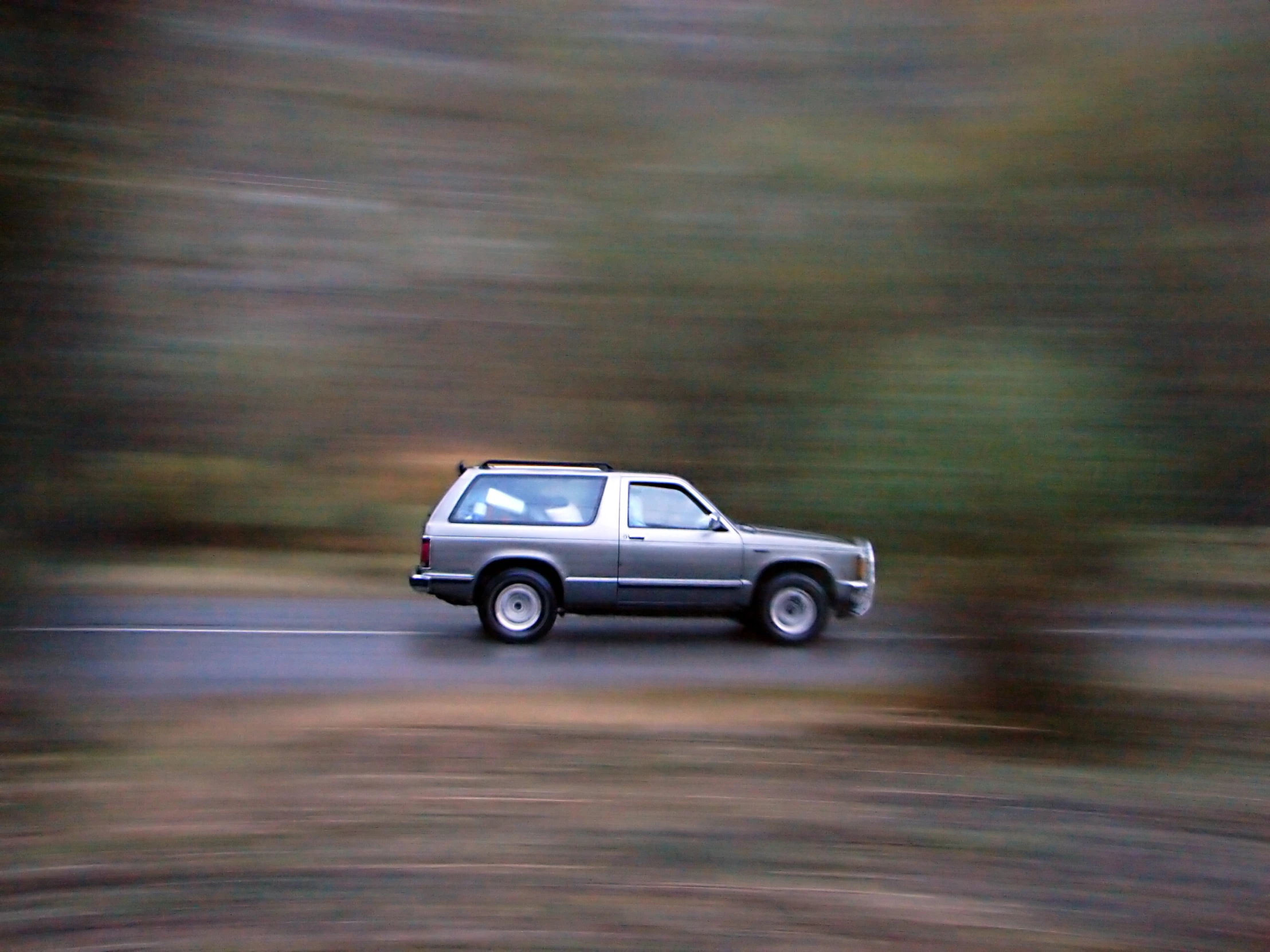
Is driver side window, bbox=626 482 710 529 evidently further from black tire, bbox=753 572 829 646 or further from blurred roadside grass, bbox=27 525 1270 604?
blurred roadside grass, bbox=27 525 1270 604

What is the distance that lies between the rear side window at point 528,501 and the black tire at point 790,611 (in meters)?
1.71

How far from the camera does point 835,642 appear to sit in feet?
31.5

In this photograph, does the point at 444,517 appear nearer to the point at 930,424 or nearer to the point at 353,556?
the point at 353,556

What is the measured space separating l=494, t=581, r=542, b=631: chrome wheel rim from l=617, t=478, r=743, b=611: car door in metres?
0.75

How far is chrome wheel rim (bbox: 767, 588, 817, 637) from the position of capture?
32.3ft

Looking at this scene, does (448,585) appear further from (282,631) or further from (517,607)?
(282,631)

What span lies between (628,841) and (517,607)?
5.82 m

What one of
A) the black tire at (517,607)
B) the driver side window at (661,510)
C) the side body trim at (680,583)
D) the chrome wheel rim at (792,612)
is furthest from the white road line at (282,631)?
the chrome wheel rim at (792,612)

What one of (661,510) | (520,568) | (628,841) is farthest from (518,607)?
(628,841)

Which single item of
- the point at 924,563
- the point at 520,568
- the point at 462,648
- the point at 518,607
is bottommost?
the point at 462,648

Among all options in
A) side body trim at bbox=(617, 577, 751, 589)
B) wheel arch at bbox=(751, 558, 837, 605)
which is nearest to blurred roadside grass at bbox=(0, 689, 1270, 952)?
wheel arch at bbox=(751, 558, 837, 605)

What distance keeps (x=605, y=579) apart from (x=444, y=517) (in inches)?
60.4

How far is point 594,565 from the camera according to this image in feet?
32.7

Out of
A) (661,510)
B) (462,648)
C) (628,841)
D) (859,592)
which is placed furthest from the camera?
(661,510)
